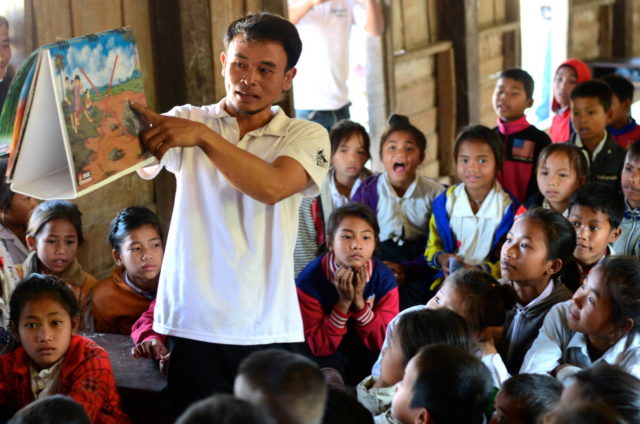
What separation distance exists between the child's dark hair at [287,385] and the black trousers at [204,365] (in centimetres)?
44

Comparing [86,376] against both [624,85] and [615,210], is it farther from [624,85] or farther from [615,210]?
[624,85]

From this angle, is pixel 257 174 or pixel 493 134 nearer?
pixel 257 174

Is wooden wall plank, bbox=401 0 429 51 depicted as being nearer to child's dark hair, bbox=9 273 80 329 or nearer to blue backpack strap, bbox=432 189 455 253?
blue backpack strap, bbox=432 189 455 253

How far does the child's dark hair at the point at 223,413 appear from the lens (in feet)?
4.29

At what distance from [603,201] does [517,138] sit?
4.25ft

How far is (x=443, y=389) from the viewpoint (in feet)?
6.29

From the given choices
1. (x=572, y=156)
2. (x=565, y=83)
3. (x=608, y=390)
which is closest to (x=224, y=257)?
(x=608, y=390)

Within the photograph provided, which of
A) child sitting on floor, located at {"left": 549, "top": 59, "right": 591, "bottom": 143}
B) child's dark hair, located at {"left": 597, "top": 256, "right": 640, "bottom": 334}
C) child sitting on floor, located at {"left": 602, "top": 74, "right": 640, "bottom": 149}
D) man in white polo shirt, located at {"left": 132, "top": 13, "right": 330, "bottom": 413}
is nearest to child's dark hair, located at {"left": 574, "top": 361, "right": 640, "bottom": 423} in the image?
child's dark hair, located at {"left": 597, "top": 256, "right": 640, "bottom": 334}

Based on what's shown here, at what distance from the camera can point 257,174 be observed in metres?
2.04

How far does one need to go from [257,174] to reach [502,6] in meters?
5.66

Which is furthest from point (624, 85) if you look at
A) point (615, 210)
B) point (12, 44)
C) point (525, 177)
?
point (12, 44)

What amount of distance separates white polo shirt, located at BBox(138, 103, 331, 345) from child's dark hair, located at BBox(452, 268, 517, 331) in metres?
0.76

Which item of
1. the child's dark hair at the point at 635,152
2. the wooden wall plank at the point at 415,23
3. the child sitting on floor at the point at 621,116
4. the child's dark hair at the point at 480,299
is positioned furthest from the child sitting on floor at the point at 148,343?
the wooden wall plank at the point at 415,23

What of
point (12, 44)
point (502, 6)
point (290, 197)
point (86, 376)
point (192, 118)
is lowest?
point (86, 376)
